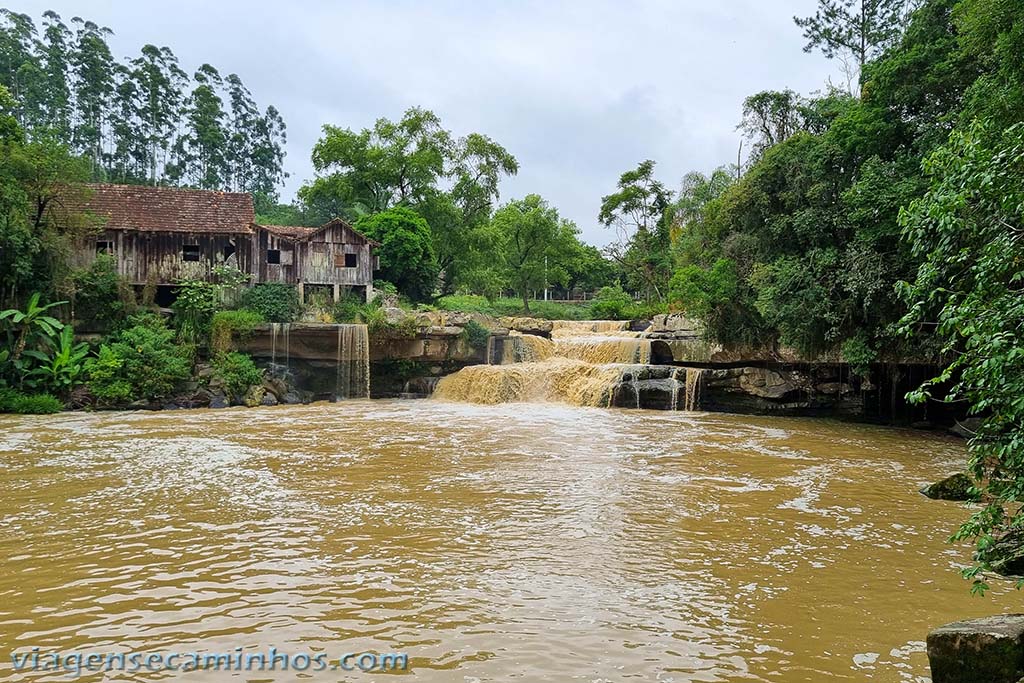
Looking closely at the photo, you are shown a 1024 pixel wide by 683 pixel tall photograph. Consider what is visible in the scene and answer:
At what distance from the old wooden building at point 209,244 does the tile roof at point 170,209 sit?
1.3 inches

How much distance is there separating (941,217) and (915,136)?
42.8 feet

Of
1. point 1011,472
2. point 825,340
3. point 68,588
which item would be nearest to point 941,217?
point 1011,472

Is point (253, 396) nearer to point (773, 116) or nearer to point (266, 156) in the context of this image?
point (773, 116)

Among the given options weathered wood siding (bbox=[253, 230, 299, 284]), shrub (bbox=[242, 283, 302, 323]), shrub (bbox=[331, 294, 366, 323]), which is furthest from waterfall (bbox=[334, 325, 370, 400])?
weathered wood siding (bbox=[253, 230, 299, 284])

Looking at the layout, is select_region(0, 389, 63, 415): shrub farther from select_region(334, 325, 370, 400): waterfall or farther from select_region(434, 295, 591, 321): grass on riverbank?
select_region(434, 295, 591, 321): grass on riverbank

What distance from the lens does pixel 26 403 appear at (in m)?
17.2

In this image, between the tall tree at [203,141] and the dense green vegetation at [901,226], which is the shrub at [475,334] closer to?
the dense green vegetation at [901,226]

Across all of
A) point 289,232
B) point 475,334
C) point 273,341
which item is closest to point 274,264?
point 289,232

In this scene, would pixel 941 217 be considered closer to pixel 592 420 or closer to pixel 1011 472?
pixel 1011 472

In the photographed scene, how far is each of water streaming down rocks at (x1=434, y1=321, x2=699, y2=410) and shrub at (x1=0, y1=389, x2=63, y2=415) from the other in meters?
10.9

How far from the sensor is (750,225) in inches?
731

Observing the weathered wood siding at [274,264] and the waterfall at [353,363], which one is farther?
the weathered wood siding at [274,264]

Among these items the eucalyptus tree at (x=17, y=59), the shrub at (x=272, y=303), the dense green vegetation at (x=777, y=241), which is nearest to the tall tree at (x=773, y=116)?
the dense green vegetation at (x=777, y=241)

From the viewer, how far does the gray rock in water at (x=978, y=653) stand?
3586mm
